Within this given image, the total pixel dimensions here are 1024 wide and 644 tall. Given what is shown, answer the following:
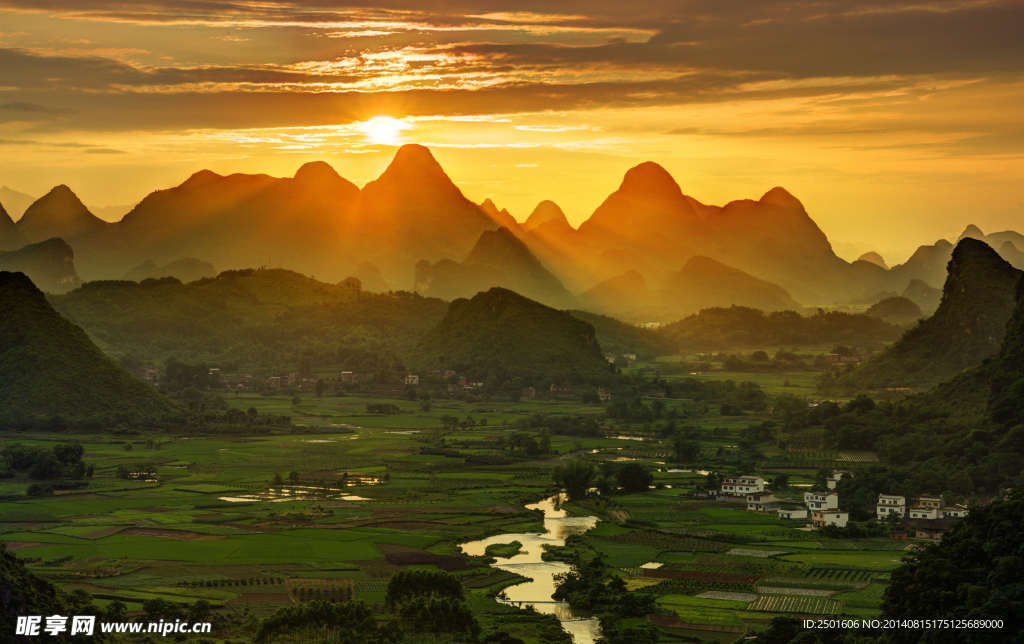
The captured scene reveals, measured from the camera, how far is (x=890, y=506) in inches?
1671

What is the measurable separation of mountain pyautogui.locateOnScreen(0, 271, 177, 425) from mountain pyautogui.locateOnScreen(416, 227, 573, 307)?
11357cm

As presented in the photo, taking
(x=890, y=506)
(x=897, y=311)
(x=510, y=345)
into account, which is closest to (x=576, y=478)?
(x=890, y=506)

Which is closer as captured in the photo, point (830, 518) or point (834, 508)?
point (830, 518)

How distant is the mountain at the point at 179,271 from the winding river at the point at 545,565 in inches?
5391

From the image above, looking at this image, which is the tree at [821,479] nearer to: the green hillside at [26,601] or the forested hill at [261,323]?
the green hillside at [26,601]

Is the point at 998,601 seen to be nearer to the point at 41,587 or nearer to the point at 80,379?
the point at 41,587

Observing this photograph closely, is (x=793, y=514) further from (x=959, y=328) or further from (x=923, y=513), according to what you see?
(x=959, y=328)

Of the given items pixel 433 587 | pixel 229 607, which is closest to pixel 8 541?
pixel 229 607

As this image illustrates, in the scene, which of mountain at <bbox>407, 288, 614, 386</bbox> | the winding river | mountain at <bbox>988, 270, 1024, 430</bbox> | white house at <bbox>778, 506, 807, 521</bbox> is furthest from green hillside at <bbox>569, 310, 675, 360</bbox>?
white house at <bbox>778, 506, 807, 521</bbox>

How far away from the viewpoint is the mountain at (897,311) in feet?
491

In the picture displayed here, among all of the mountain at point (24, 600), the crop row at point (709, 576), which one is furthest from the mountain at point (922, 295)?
the mountain at point (24, 600)

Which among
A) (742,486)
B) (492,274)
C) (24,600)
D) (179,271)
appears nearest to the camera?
(24,600)

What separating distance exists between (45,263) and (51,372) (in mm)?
88335

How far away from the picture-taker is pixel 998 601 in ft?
73.8
